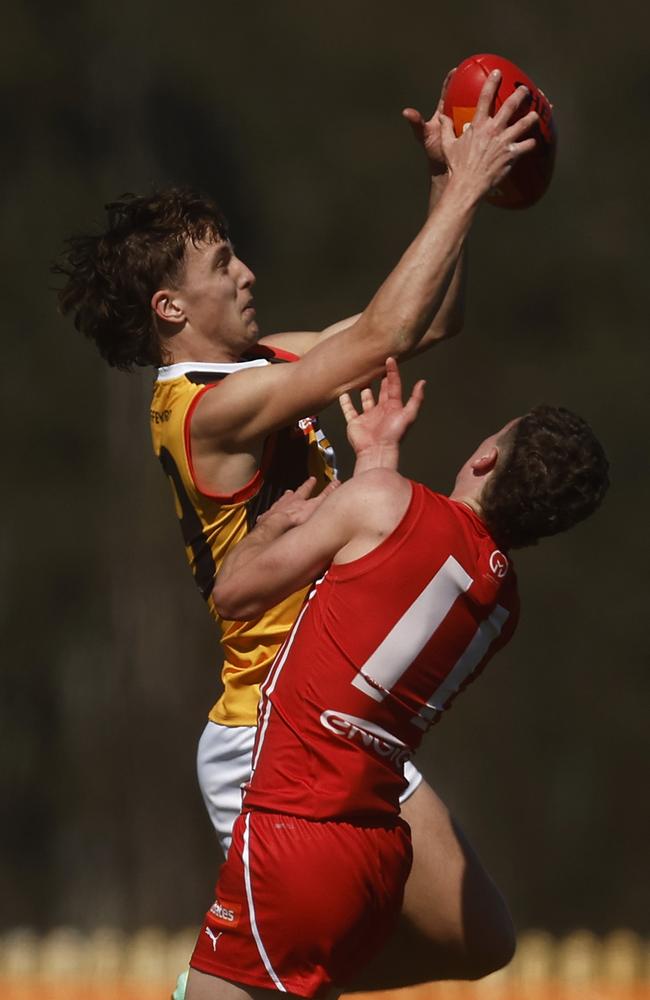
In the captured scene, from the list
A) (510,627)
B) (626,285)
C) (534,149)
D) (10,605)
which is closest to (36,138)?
(10,605)

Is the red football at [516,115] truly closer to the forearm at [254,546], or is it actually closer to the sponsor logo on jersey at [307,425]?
the sponsor logo on jersey at [307,425]

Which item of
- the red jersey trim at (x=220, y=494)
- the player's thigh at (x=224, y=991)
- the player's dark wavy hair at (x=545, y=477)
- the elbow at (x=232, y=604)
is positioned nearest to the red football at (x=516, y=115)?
the player's dark wavy hair at (x=545, y=477)

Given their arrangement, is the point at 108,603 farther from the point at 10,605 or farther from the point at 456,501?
the point at 456,501

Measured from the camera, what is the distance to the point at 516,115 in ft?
10.5

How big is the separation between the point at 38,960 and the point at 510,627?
3638 millimetres

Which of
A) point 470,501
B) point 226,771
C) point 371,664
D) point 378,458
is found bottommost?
point 226,771

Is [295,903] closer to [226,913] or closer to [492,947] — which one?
[226,913]

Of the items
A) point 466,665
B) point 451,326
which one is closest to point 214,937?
point 466,665

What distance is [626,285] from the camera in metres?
7.37

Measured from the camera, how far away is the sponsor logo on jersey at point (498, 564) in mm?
2904

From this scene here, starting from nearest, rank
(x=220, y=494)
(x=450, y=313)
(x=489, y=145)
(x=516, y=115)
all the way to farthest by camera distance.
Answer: (x=489, y=145) → (x=516, y=115) → (x=220, y=494) → (x=450, y=313)

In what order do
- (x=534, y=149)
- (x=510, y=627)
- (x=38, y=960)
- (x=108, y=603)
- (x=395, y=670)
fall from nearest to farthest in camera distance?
(x=395, y=670) → (x=510, y=627) → (x=534, y=149) → (x=38, y=960) → (x=108, y=603)

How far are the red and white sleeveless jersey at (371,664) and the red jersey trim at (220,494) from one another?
483 mm

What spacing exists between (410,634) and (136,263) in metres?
1.09
